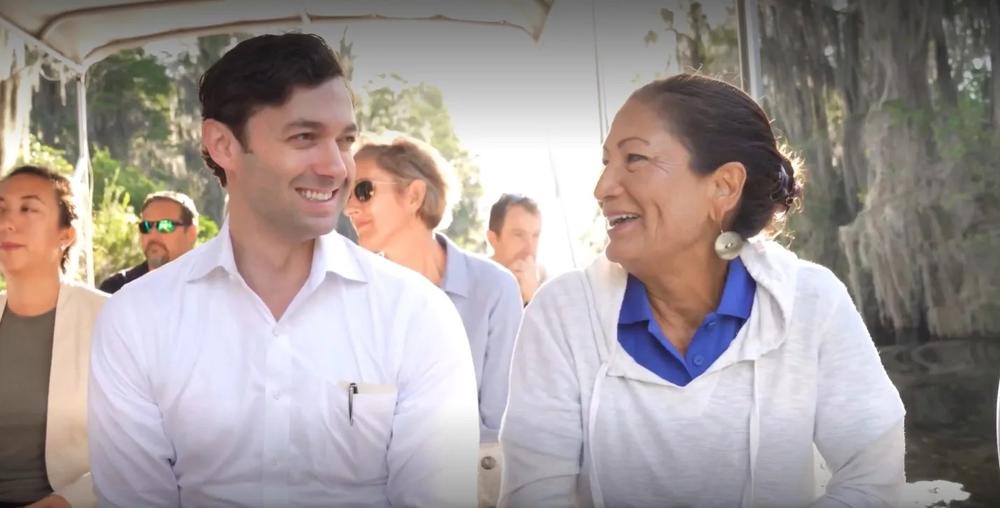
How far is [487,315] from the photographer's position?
1.72m

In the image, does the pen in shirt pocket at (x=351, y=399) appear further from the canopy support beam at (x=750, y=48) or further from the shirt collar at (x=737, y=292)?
the canopy support beam at (x=750, y=48)

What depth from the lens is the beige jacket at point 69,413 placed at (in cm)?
142

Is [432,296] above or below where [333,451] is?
above

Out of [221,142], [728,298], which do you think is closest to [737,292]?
[728,298]

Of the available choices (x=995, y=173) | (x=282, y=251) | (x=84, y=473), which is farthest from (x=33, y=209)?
(x=995, y=173)

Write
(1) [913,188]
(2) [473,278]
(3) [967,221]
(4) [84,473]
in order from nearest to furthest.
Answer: (4) [84,473], (2) [473,278], (3) [967,221], (1) [913,188]

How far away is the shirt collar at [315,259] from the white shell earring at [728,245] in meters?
0.45

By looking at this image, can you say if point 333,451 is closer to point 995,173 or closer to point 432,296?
point 432,296

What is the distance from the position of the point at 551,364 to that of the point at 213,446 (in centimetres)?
41

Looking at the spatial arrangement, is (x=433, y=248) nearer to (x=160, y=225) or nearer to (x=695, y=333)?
(x=160, y=225)

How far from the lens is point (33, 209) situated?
4.96 feet

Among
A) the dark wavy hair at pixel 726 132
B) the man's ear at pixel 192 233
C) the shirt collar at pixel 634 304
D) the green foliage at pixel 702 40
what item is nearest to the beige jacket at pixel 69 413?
the man's ear at pixel 192 233

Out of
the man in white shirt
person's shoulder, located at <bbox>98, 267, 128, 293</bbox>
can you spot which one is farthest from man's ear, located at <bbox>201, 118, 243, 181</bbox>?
person's shoulder, located at <bbox>98, 267, 128, 293</bbox>

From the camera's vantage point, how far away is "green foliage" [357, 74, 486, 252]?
1.62 meters
